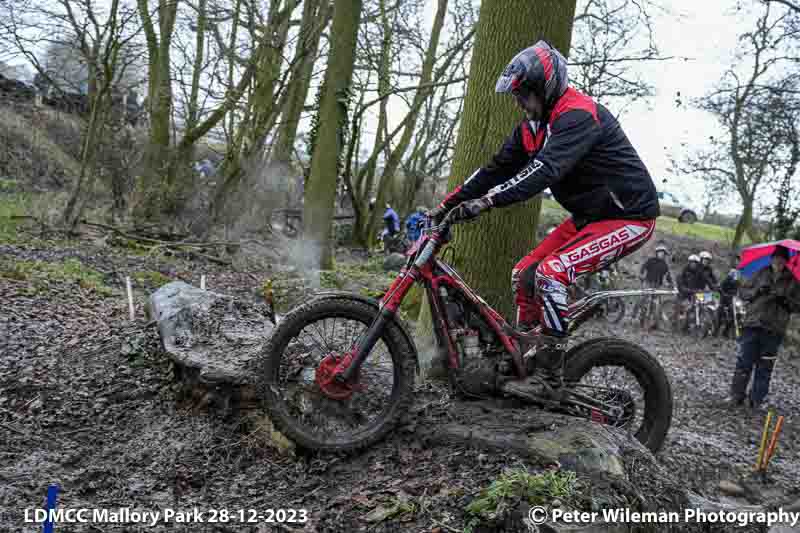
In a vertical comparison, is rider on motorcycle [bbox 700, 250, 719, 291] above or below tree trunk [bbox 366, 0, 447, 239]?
below

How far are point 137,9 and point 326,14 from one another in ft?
12.5

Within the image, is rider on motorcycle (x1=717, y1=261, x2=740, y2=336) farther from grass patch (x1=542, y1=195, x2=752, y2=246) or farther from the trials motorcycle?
the trials motorcycle

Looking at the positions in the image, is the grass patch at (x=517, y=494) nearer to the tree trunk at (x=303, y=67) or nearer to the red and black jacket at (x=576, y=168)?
the red and black jacket at (x=576, y=168)

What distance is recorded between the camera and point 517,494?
289 cm

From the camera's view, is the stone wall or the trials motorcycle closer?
the trials motorcycle

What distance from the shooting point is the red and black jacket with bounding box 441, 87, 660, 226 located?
3531mm

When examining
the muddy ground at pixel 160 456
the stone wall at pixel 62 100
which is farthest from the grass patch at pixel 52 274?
the stone wall at pixel 62 100

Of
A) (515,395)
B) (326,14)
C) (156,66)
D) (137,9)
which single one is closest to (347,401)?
(515,395)

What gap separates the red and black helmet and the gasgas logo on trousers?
2.88 feet

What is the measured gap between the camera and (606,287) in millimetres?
19031

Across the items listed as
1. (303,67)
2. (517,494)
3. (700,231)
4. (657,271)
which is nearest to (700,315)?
(657,271)

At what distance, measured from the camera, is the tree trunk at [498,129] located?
16.1 feet

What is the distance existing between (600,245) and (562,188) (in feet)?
1.44

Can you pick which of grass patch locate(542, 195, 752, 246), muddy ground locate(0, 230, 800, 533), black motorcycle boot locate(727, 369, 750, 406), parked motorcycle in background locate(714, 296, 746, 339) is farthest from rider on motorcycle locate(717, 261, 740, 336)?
grass patch locate(542, 195, 752, 246)
